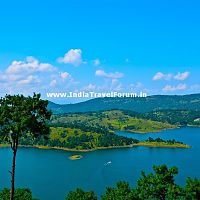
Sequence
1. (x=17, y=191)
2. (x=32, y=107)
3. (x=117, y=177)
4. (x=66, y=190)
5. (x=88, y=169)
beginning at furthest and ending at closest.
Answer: (x=88, y=169), (x=117, y=177), (x=66, y=190), (x=17, y=191), (x=32, y=107)

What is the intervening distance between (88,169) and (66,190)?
131 ft

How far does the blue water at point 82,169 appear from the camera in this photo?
120688 millimetres

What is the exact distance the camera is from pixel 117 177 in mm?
136500

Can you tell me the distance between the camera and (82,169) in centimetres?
15412

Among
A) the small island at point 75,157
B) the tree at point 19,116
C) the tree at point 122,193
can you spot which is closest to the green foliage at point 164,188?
the tree at point 122,193

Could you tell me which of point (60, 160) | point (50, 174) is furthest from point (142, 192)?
point (60, 160)

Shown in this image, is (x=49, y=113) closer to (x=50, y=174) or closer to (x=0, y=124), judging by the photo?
(x=0, y=124)

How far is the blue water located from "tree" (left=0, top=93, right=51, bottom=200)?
80.6 meters

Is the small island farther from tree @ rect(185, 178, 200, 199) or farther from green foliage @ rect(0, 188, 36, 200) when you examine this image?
tree @ rect(185, 178, 200, 199)

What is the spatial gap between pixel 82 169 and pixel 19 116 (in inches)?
5185

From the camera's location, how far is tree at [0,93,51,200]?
25.6 meters

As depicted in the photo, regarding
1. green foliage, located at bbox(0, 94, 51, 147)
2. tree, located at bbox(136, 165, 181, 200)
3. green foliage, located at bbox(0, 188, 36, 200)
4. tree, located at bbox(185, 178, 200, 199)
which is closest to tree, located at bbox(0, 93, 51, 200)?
green foliage, located at bbox(0, 94, 51, 147)

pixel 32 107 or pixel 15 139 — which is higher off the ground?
pixel 32 107

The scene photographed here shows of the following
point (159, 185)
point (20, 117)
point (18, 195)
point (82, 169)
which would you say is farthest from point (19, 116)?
point (82, 169)
